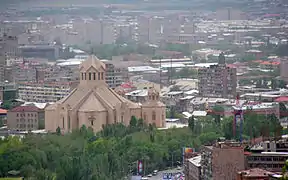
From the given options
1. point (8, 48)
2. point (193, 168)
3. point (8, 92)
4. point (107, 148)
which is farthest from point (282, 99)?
point (8, 48)

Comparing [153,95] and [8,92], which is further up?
[153,95]

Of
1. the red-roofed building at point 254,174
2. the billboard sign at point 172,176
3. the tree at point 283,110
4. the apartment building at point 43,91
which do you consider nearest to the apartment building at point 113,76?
the apartment building at point 43,91

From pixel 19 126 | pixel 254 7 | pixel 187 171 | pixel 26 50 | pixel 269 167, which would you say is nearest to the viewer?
pixel 269 167

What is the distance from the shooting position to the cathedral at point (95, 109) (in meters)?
54.7

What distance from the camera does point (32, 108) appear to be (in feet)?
196

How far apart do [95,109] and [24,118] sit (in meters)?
4.89

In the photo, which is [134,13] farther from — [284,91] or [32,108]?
[32,108]

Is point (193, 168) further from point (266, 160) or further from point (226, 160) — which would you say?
point (266, 160)

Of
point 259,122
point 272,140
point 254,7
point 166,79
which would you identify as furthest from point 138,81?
point 254,7

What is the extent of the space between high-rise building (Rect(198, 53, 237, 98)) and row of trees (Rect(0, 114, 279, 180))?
15213mm

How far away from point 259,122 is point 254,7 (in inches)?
2840

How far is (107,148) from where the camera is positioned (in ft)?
159

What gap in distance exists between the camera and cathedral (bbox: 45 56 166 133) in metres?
54.7

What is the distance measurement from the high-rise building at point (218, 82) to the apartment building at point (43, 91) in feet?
19.6
